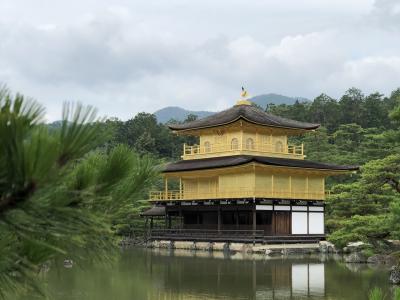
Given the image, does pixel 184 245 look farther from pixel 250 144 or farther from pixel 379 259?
pixel 379 259

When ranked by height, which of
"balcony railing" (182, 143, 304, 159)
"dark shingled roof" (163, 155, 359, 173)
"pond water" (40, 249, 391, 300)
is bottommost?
"pond water" (40, 249, 391, 300)

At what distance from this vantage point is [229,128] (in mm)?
37031

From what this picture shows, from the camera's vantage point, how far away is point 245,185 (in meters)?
33.7

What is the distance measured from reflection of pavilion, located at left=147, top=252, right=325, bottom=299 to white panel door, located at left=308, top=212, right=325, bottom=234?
7605 millimetres

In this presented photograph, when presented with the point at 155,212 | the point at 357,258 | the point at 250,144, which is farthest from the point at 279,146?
the point at 357,258

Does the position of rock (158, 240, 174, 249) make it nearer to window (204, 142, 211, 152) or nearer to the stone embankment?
the stone embankment

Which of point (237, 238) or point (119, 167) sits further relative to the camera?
point (237, 238)

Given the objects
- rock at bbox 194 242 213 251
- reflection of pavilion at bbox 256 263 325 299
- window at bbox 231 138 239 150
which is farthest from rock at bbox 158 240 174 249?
reflection of pavilion at bbox 256 263 325 299

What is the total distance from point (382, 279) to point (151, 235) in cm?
2056

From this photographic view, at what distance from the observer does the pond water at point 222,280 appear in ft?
51.0

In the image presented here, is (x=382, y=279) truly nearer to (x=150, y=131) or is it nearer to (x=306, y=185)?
(x=306, y=185)

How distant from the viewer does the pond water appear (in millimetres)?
15547

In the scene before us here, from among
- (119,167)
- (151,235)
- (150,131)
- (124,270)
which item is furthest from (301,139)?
(119,167)

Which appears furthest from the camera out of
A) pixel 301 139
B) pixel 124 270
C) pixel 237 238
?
pixel 301 139
